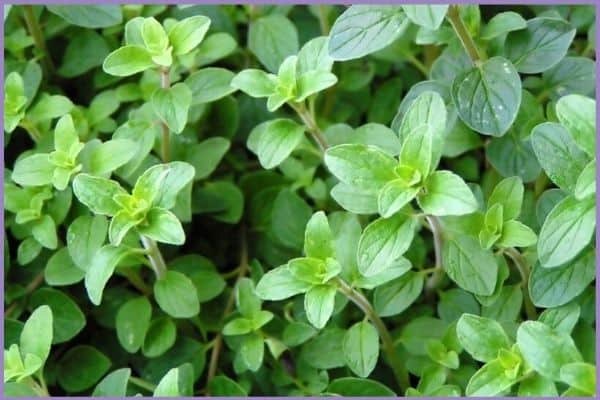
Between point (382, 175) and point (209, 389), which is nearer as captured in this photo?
point (382, 175)

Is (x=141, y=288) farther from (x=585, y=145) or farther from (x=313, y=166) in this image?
(x=585, y=145)

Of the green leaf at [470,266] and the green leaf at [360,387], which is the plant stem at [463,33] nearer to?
the green leaf at [470,266]

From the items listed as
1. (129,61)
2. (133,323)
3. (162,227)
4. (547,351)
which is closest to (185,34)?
(129,61)

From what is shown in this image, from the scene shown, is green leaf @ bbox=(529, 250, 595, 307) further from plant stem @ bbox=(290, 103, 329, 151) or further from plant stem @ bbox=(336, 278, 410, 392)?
plant stem @ bbox=(290, 103, 329, 151)

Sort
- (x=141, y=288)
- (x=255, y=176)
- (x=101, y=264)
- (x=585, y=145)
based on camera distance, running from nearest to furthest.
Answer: (x=585, y=145) < (x=101, y=264) < (x=141, y=288) < (x=255, y=176)

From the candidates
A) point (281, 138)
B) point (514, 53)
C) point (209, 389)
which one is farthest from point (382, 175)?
point (209, 389)

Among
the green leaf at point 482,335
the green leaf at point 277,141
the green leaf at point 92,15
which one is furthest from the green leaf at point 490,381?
the green leaf at point 92,15

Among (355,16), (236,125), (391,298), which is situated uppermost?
(355,16)

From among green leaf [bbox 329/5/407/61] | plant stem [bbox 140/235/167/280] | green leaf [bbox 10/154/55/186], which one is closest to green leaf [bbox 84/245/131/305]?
plant stem [bbox 140/235/167/280]
